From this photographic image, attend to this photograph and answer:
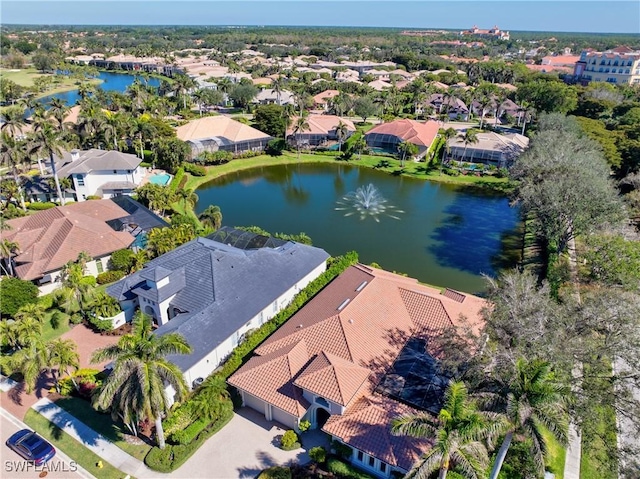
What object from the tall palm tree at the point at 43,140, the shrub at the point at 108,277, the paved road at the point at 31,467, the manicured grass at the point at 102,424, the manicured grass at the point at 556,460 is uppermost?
the tall palm tree at the point at 43,140

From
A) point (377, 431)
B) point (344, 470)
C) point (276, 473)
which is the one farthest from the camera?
point (377, 431)

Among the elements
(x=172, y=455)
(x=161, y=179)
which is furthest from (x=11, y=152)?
(x=172, y=455)

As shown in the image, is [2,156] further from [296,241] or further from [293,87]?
[293,87]

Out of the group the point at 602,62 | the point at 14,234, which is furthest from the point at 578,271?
the point at 602,62

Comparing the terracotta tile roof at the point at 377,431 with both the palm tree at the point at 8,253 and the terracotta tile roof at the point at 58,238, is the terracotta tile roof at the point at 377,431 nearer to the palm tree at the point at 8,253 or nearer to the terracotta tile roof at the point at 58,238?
the terracotta tile roof at the point at 58,238

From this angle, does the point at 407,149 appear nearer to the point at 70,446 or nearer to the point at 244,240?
the point at 244,240

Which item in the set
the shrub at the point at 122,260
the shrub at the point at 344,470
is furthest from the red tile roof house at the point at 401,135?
the shrub at the point at 344,470
